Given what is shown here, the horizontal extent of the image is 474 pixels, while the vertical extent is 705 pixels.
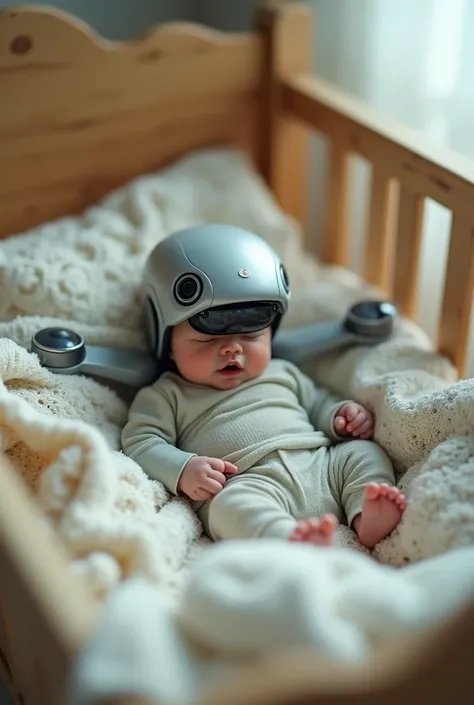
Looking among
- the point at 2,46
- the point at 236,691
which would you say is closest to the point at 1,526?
the point at 236,691

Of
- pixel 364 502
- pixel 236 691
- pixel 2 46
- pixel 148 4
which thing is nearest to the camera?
pixel 236 691

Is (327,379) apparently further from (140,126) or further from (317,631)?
(317,631)

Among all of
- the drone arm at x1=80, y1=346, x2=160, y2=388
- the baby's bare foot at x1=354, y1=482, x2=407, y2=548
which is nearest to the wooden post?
the drone arm at x1=80, y1=346, x2=160, y2=388

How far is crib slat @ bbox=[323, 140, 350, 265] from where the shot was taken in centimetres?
150

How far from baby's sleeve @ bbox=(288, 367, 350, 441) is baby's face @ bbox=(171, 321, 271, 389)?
0.08 meters

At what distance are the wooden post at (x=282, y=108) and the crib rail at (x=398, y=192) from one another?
2cm

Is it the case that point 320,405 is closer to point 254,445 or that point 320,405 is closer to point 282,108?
Answer: point 254,445

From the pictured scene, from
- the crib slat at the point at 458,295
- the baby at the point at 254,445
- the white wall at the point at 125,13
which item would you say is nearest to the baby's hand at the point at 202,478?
the baby at the point at 254,445

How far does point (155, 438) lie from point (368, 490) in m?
0.29

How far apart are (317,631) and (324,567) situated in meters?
0.08

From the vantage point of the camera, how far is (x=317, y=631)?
2.30 ft

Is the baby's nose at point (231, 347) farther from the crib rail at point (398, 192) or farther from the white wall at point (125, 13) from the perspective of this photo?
the white wall at point (125, 13)

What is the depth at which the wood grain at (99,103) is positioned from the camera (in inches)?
53.3

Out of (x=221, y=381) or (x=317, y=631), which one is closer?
(x=317, y=631)
